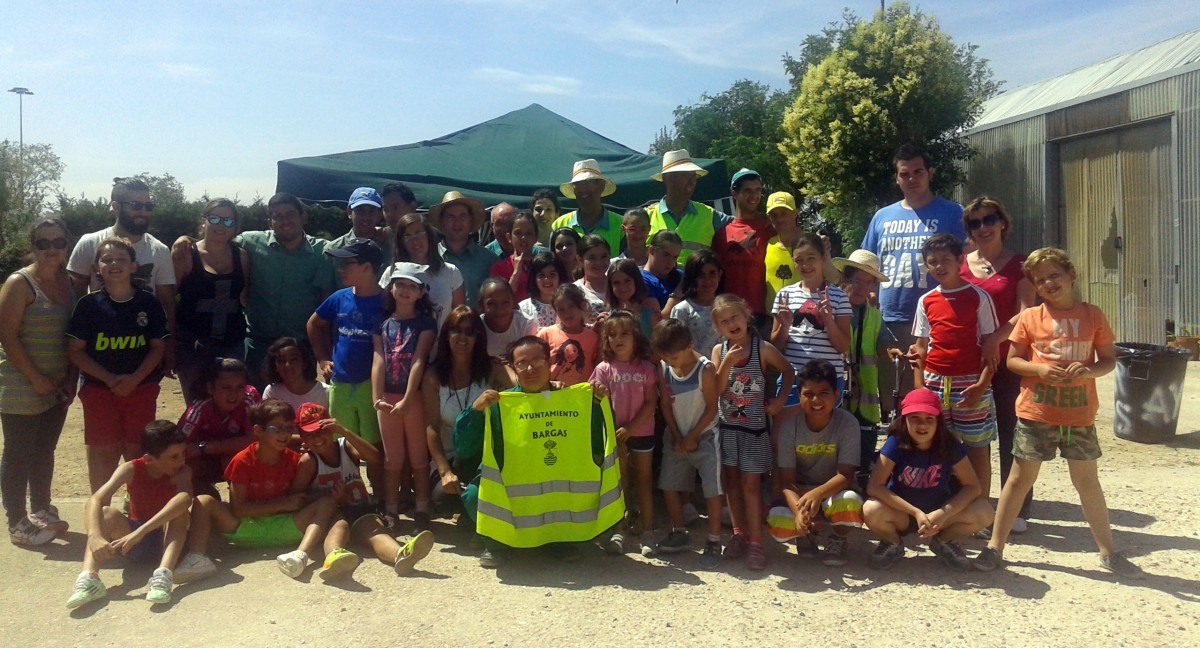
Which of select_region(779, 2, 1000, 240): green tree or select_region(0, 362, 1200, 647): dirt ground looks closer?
select_region(0, 362, 1200, 647): dirt ground

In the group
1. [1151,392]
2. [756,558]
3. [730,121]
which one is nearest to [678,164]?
[756,558]

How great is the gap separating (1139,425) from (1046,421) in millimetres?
3865

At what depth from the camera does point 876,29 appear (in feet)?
51.3

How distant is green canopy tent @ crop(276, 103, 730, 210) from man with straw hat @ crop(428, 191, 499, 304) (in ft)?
7.00

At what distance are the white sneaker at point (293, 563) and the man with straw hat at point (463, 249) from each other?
222cm

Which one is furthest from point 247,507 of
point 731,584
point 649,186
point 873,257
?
point 649,186

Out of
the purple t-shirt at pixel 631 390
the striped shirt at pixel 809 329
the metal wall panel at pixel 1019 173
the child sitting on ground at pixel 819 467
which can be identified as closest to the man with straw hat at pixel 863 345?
the striped shirt at pixel 809 329

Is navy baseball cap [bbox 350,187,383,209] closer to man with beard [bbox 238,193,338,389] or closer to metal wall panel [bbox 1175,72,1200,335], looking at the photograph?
man with beard [bbox 238,193,338,389]

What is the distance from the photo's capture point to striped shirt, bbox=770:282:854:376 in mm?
4809

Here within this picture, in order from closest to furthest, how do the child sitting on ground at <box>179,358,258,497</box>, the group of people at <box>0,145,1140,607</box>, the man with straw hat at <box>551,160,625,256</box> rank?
the group of people at <box>0,145,1140,607</box> < the child sitting on ground at <box>179,358,258,497</box> < the man with straw hat at <box>551,160,625,256</box>

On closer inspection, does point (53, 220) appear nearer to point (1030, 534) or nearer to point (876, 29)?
point (1030, 534)

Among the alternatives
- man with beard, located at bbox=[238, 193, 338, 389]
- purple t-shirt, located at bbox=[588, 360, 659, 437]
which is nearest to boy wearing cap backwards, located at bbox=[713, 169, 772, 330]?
purple t-shirt, located at bbox=[588, 360, 659, 437]

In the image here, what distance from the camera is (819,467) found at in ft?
15.0

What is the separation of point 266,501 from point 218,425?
70cm
